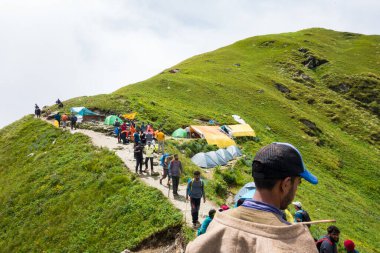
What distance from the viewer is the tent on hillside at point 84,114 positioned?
41.8 metres

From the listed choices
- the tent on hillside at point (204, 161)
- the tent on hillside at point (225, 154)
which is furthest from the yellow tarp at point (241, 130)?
the tent on hillside at point (204, 161)

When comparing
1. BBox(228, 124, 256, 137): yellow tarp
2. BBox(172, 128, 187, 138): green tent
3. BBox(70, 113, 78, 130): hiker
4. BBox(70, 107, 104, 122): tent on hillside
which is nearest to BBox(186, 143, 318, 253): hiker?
BBox(172, 128, 187, 138): green tent

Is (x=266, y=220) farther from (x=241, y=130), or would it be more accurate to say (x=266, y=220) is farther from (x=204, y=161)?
(x=241, y=130)

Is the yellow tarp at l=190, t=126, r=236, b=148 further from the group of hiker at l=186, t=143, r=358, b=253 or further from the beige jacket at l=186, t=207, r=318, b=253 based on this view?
the beige jacket at l=186, t=207, r=318, b=253

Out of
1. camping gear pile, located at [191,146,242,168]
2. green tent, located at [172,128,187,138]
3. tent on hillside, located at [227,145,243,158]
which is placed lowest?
tent on hillside, located at [227,145,243,158]

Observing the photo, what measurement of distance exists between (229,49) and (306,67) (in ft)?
93.5

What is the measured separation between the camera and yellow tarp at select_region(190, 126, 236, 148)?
37.1 meters

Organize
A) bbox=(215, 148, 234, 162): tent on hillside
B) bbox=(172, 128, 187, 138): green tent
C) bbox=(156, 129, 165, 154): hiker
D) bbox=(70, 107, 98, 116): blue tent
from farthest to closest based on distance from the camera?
bbox=(70, 107, 98, 116): blue tent, bbox=(172, 128, 187, 138): green tent, bbox=(215, 148, 234, 162): tent on hillside, bbox=(156, 129, 165, 154): hiker

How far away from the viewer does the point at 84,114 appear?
139 feet

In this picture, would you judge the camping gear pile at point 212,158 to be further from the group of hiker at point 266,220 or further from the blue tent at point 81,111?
the group of hiker at point 266,220

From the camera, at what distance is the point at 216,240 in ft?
7.14

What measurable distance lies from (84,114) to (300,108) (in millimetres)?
44255

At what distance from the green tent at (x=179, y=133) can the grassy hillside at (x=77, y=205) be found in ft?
36.2

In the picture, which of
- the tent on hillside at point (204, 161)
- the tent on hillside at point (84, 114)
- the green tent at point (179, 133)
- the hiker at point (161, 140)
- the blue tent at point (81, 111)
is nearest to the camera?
the hiker at point (161, 140)
